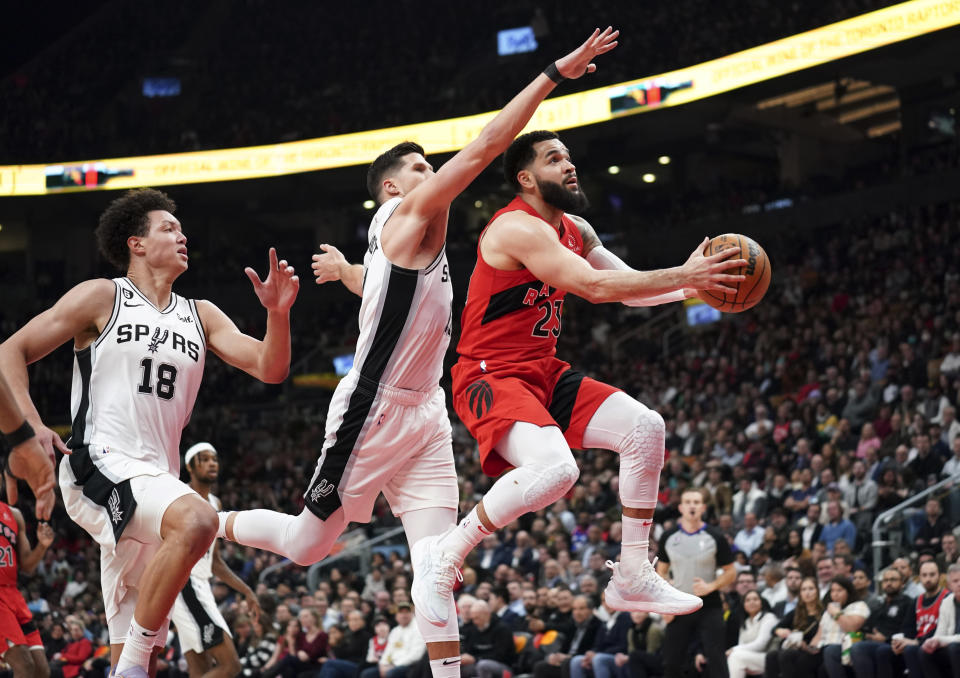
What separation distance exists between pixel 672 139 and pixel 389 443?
24.4m

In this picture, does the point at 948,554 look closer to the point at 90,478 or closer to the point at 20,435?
the point at 90,478

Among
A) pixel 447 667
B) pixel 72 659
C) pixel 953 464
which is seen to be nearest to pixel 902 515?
pixel 953 464

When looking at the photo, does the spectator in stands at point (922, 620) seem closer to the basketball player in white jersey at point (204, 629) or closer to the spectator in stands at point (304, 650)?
the basketball player in white jersey at point (204, 629)

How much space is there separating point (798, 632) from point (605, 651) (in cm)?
209

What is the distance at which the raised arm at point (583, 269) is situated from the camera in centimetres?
504

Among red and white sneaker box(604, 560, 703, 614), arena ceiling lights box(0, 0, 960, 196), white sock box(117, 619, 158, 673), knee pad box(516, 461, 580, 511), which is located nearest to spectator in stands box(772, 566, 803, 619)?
red and white sneaker box(604, 560, 703, 614)

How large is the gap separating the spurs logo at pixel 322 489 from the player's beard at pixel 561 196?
1.87m

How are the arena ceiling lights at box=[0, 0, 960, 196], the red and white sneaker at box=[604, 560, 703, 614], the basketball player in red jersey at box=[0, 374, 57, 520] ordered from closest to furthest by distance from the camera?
the basketball player in red jersey at box=[0, 374, 57, 520] → the red and white sneaker at box=[604, 560, 703, 614] → the arena ceiling lights at box=[0, 0, 960, 196]

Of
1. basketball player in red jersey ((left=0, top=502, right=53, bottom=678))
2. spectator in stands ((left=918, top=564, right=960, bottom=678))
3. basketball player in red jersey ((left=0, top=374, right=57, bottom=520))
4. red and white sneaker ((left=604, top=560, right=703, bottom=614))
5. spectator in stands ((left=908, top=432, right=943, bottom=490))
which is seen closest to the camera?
basketball player in red jersey ((left=0, top=374, right=57, bottom=520))

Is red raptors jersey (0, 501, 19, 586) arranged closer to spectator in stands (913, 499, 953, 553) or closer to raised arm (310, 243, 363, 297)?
raised arm (310, 243, 363, 297)

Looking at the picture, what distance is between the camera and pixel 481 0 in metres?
34.2

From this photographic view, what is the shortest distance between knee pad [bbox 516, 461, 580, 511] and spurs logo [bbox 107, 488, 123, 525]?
1.93m

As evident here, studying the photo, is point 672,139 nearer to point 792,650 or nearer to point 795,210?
point 795,210

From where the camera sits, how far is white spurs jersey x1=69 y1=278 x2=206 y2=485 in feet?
17.9
